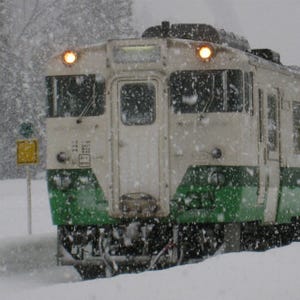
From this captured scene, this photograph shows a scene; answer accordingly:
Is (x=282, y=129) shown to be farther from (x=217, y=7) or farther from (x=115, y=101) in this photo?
(x=217, y=7)

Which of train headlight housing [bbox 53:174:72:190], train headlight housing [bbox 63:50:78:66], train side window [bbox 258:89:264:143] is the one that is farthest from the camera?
train side window [bbox 258:89:264:143]

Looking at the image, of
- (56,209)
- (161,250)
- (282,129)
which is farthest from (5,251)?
(282,129)

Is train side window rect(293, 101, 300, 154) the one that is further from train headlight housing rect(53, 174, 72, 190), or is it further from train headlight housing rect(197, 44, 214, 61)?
train headlight housing rect(53, 174, 72, 190)

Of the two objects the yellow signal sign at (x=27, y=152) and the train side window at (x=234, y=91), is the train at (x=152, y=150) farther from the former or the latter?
the yellow signal sign at (x=27, y=152)

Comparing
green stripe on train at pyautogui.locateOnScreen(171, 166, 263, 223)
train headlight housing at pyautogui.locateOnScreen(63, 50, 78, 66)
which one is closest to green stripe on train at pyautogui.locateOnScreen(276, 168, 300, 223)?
green stripe on train at pyautogui.locateOnScreen(171, 166, 263, 223)

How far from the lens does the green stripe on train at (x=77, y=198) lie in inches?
493

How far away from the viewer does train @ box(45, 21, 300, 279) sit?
1227cm

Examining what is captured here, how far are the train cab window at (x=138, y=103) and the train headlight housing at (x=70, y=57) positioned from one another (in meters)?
0.82

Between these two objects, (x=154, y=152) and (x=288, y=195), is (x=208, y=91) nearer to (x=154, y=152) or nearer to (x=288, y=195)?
(x=154, y=152)

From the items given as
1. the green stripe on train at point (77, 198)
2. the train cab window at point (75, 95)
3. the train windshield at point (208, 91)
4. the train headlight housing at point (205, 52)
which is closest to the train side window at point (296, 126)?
A: the train windshield at point (208, 91)

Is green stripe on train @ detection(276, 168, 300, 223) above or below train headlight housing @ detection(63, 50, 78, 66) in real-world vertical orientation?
below

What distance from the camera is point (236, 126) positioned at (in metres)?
12.3

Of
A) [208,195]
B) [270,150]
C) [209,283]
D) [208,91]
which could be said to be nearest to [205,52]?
[208,91]

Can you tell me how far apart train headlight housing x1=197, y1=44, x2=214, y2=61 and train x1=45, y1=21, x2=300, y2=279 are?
12 mm
